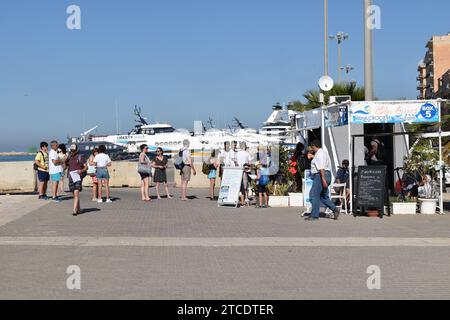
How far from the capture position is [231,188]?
18.9m

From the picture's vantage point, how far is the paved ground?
8164 millimetres

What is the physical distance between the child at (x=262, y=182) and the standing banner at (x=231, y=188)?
54 centimetres

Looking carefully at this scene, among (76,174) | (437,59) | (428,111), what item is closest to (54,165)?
(76,174)

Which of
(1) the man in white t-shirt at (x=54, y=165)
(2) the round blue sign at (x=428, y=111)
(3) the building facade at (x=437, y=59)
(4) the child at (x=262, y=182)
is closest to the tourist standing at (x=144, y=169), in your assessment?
(1) the man in white t-shirt at (x=54, y=165)

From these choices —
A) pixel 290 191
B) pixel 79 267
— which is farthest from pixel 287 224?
pixel 79 267

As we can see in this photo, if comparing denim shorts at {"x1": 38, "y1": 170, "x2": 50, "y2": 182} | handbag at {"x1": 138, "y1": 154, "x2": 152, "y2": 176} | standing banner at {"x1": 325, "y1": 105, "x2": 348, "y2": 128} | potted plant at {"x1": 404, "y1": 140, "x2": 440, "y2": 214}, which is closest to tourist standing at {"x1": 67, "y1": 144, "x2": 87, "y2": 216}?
handbag at {"x1": 138, "y1": 154, "x2": 152, "y2": 176}

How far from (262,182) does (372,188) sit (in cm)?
322

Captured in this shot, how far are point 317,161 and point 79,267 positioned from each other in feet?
22.7

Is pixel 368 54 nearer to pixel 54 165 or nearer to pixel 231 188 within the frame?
pixel 231 188

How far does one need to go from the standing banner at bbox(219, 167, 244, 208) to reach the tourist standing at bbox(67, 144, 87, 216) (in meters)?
4.10

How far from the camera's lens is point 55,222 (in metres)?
14.8

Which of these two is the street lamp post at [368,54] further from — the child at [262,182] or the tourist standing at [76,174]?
the tourist standing at [76,174]

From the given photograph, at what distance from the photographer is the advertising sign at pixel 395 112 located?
16.0 meters
